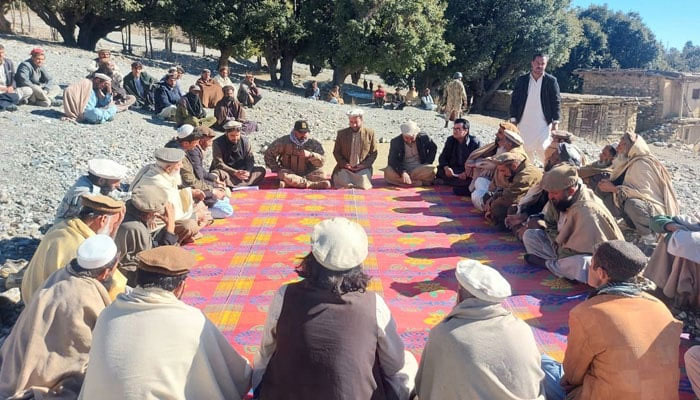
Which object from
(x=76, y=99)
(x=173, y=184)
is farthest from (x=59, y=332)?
(x=76, y=99)

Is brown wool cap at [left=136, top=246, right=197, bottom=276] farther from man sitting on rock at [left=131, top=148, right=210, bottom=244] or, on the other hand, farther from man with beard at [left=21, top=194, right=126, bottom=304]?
man sitting on rock at [left=131, top=148, right=210, bottom=244]

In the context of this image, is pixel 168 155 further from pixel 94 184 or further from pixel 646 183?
pixel 646 183

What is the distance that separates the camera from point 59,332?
8.82 ft

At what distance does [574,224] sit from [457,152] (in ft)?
10.6

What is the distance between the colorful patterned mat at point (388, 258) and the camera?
3766mm

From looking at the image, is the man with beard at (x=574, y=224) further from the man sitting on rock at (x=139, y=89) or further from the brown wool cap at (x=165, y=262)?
the man sitting on rock at (x=139, y=89)

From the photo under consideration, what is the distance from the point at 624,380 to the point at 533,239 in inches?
95.9

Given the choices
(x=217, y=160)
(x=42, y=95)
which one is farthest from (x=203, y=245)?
(x=42, y=95)

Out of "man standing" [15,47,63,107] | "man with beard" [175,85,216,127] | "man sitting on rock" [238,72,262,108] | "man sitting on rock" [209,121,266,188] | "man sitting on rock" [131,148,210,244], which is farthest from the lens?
"man sitting on rock" [238,72,262,108]

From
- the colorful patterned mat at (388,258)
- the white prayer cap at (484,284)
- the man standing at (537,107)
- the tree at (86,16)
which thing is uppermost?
the tree at (86,16)

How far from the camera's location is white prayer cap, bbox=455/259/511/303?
229 centimetres

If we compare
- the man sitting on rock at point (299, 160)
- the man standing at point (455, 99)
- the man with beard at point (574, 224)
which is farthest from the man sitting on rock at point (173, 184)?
the man standing at point (455, 99)

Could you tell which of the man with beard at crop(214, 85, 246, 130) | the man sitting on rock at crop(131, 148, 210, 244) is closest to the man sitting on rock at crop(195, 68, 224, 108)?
the man with beard at crop(214, 85, 246, 130)

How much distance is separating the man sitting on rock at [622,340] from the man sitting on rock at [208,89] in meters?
11.9
